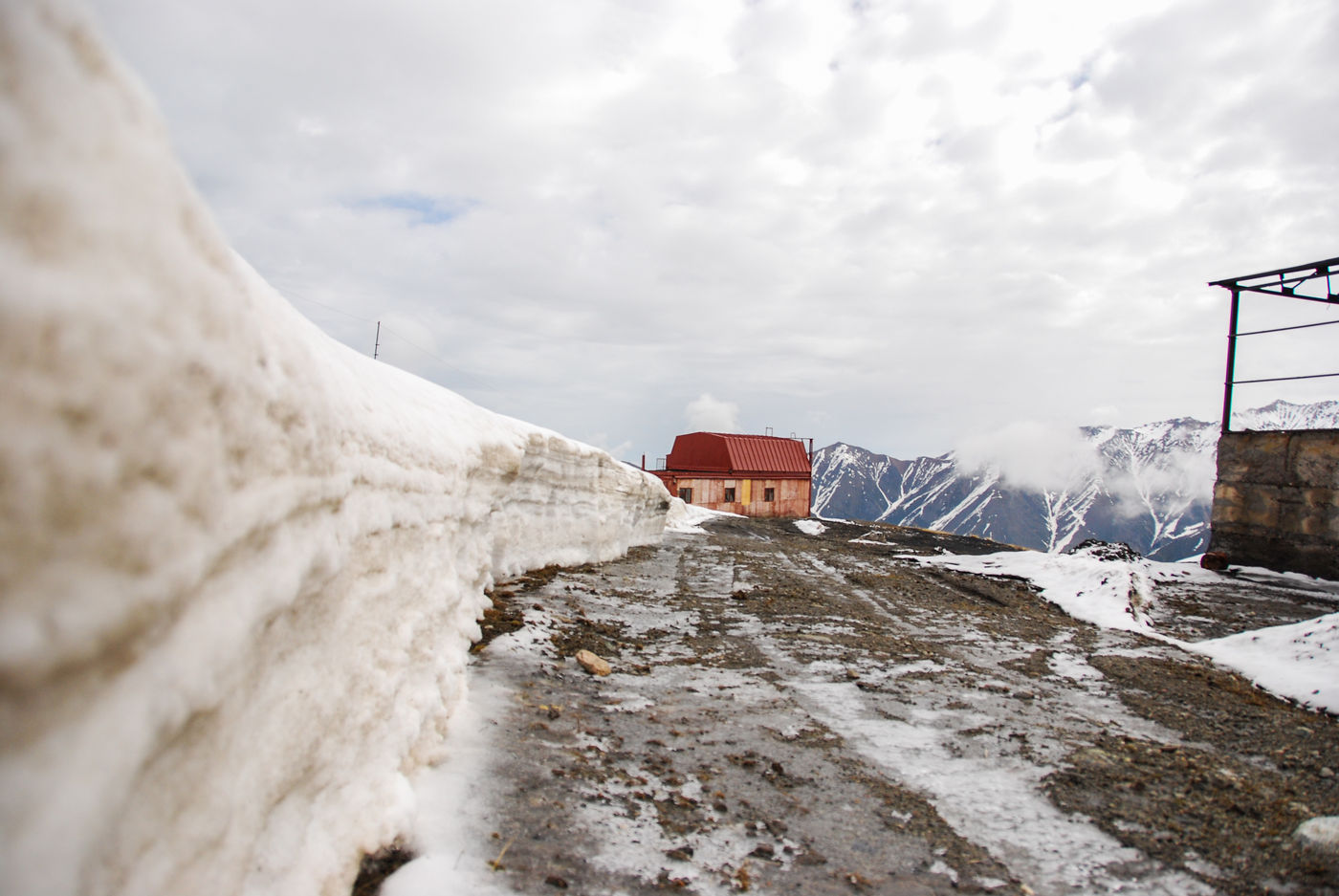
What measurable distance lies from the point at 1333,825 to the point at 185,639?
12.7 feet

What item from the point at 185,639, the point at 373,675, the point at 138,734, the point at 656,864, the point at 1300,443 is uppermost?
the point at 1300,443

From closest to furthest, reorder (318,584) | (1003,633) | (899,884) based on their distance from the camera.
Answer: (318,584) → (899,884) → (1003,633)

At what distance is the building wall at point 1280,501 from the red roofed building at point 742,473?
856 inches

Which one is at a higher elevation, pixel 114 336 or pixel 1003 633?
pixel 114 336

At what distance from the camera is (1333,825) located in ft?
8.48

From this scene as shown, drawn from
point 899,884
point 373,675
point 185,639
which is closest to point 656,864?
point 899,884

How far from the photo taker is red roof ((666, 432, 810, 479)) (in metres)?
34.3

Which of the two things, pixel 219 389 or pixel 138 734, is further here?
pixel 219 389

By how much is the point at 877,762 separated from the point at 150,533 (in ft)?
10.9

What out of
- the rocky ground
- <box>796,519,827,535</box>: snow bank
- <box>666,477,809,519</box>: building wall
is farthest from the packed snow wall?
<box>666,477,809,519</box>: building wall

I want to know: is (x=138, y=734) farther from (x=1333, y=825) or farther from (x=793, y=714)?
(x=1333, y=825)

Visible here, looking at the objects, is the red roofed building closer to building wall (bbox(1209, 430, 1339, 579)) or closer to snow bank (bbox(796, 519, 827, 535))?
snow bank (bbox(796, 519, 827, 535))

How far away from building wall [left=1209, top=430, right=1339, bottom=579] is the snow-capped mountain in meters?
142

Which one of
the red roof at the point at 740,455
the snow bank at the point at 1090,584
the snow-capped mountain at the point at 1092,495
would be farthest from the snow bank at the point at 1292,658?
the snow-capped mountain at the point at 1092,495
